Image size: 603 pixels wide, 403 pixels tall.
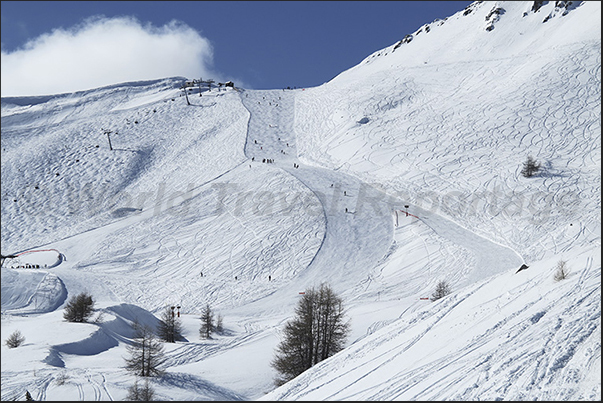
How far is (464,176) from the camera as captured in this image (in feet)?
152

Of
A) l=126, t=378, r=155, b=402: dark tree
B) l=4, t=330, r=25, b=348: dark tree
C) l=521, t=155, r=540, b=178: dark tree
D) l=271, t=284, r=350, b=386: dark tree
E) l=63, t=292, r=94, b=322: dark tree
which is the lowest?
l=126, t=378, r=155, b=402: dark tree

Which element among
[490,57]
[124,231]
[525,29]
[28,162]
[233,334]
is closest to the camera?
[233,334]

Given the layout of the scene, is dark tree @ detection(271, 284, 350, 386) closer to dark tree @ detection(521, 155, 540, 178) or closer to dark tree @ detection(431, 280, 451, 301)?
dark tree @ detection(431, 280, 451, 301)

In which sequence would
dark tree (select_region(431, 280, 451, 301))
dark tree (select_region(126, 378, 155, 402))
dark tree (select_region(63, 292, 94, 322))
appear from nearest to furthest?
dark tree (select_region(126, 378, 155, 402)) → dark tree (select_region(63, 292, 94, 322)) → dark tree (select_region(431, 280, 451, 301))

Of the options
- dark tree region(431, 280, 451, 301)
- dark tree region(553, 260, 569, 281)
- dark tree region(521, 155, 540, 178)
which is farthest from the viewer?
dark tree region(521, 155, 540, 178)

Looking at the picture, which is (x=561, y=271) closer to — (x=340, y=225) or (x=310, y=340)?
(x=310, y=340)

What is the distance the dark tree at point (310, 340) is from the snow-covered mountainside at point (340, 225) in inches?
45.7

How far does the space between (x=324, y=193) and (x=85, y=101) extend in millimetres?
63998

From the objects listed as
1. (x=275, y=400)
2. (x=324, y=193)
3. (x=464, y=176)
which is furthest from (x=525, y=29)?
(x=275, y=400)

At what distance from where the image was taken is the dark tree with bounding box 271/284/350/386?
20.4 m

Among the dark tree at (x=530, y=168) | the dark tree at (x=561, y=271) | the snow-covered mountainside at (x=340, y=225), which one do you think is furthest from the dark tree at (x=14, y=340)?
the dark tree at (x=530, y=168)

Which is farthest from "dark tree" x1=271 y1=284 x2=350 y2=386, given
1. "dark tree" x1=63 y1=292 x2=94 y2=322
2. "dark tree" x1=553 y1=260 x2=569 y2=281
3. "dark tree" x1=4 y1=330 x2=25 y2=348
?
"dark tree" x1=4 y1=330 x2=25 y2=348

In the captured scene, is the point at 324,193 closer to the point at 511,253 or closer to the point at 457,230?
the point at 457,230

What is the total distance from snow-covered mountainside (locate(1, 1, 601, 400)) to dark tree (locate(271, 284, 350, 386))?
1161mm
